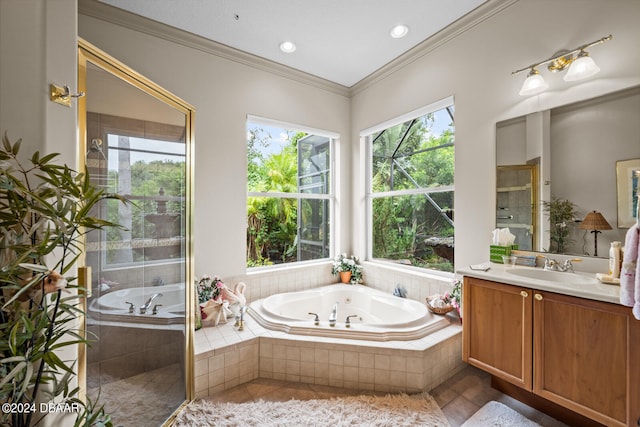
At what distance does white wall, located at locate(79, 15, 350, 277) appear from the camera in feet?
7.93

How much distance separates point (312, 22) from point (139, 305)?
248 cm

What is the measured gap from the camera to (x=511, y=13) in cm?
206

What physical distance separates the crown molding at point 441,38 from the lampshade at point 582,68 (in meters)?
0.73

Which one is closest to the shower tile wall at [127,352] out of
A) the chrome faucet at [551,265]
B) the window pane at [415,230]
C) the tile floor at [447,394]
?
the tile floor at [447,394]

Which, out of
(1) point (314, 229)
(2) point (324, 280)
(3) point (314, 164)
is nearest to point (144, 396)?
(2) point (324, 280)

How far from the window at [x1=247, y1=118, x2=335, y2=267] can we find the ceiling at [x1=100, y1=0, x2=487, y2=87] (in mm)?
778

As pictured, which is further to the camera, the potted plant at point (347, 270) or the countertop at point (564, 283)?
the potted plant at point (347, 270)

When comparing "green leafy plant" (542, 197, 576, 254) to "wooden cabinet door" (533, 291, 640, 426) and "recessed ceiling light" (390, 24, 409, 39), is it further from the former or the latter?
"recessed ceiling light" (390, 24, 409, 39)

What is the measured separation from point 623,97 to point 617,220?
28.5 inches

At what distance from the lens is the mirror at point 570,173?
160 cm

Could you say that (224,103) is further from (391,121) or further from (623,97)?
(623,97)

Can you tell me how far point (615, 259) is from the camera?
1.51 meters

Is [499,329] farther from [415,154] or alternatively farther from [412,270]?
[415,154]

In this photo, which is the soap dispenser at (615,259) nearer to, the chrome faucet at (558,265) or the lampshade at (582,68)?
the chrome faucet at (558,265)
